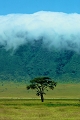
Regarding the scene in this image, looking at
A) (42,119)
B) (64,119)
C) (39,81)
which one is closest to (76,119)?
(64,119)

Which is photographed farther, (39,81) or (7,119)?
(39,81)

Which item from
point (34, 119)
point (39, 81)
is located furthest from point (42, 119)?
point (39, 81)

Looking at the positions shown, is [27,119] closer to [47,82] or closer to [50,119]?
[50,119]

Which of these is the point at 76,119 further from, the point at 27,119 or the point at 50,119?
the point at 27,119

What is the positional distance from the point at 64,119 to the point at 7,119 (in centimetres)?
675

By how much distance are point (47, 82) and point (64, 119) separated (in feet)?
221

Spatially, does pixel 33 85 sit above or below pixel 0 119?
above

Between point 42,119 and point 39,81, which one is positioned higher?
point 39,81

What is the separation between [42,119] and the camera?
4272cm

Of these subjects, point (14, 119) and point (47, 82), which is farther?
point (47, 82)

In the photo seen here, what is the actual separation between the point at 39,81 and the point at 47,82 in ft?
8.87

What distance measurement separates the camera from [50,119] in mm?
42562

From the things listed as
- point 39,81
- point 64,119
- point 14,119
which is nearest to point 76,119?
point 64,119

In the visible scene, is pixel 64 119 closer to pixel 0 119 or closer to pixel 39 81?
pixel 0 119
